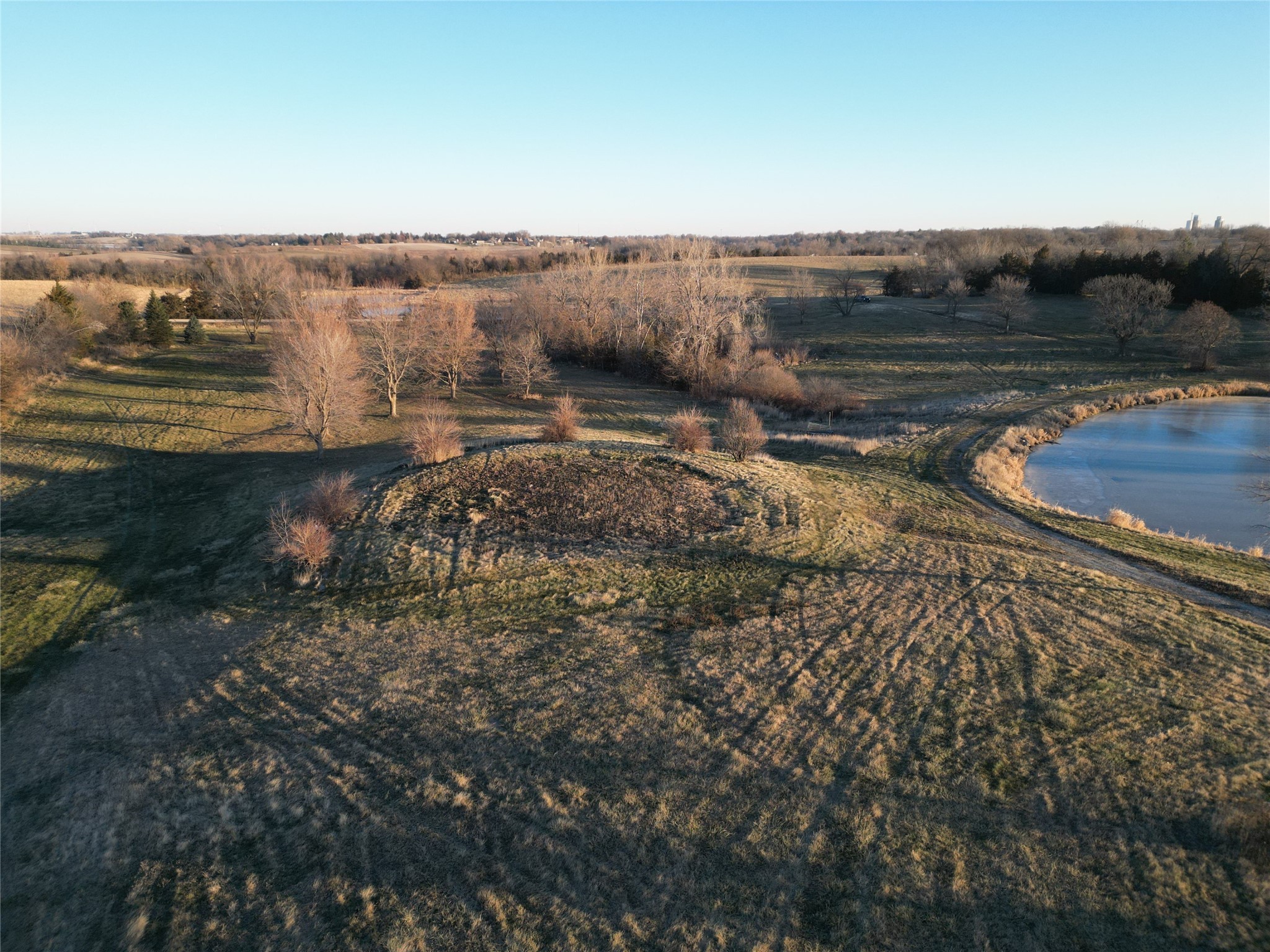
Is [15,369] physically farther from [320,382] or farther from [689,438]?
[689,438]

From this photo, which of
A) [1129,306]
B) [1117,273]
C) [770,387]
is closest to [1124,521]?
[770,387]

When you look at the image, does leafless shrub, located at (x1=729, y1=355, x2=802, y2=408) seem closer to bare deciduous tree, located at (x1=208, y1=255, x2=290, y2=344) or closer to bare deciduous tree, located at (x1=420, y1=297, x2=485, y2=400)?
bare deciduous tree, located at (x1=420, y1=297, x2=485, y2=400)

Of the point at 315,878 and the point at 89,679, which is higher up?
the point at 315,878

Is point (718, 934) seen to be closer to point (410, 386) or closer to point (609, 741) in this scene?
point (609, 741)

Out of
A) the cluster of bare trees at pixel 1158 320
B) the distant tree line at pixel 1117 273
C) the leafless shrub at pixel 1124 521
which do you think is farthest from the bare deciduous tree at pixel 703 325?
the distant tree line at pixel 1117 273

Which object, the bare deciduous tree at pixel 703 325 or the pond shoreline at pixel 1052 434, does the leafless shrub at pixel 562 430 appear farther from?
the bare deciduous tree at pixel 703 325

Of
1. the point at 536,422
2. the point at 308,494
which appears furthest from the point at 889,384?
the point at 308,494
